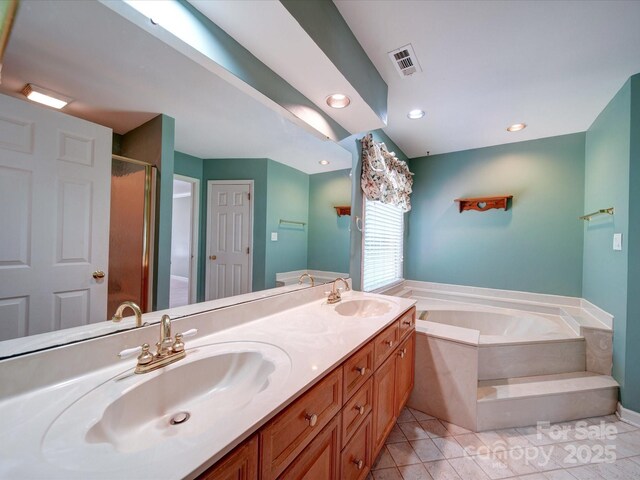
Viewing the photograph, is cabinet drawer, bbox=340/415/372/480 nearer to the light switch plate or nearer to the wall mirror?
the wall mirror

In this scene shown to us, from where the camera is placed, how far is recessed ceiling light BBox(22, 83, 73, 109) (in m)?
0.63

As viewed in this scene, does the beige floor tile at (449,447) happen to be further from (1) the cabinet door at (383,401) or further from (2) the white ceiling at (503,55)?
(2) the white ceiling at (503,55)

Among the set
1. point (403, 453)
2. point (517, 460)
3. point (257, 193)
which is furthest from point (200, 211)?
point (517, 460)

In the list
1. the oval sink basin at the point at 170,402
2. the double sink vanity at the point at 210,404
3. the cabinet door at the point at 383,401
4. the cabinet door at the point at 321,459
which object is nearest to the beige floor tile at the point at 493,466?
the cabinet door at the point at 383,401

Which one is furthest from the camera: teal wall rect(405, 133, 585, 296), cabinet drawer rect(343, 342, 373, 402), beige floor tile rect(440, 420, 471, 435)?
teal wall rect(405, 133, 585, 296)

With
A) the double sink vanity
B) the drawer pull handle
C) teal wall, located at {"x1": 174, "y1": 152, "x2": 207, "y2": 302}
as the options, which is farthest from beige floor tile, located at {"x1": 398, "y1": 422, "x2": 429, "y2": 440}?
teal wall, located at {"x1": 174, "y1": 152, "x2": 207, "y2": 302}

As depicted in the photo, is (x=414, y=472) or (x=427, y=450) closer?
(x=414, y=472)

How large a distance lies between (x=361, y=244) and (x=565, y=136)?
2.40 m

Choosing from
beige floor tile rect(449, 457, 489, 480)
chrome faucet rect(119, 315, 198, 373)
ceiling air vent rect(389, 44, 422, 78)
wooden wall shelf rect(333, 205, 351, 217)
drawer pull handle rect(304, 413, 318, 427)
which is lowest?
beige floor tile rect(449, 457, 489, 480)

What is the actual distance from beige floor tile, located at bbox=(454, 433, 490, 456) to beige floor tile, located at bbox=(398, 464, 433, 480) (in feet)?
1.10

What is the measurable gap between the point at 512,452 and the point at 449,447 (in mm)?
358

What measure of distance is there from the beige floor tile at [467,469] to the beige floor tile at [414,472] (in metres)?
0.18

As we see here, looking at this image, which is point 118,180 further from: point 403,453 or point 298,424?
point 403,453

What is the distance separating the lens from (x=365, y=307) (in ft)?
5.93
